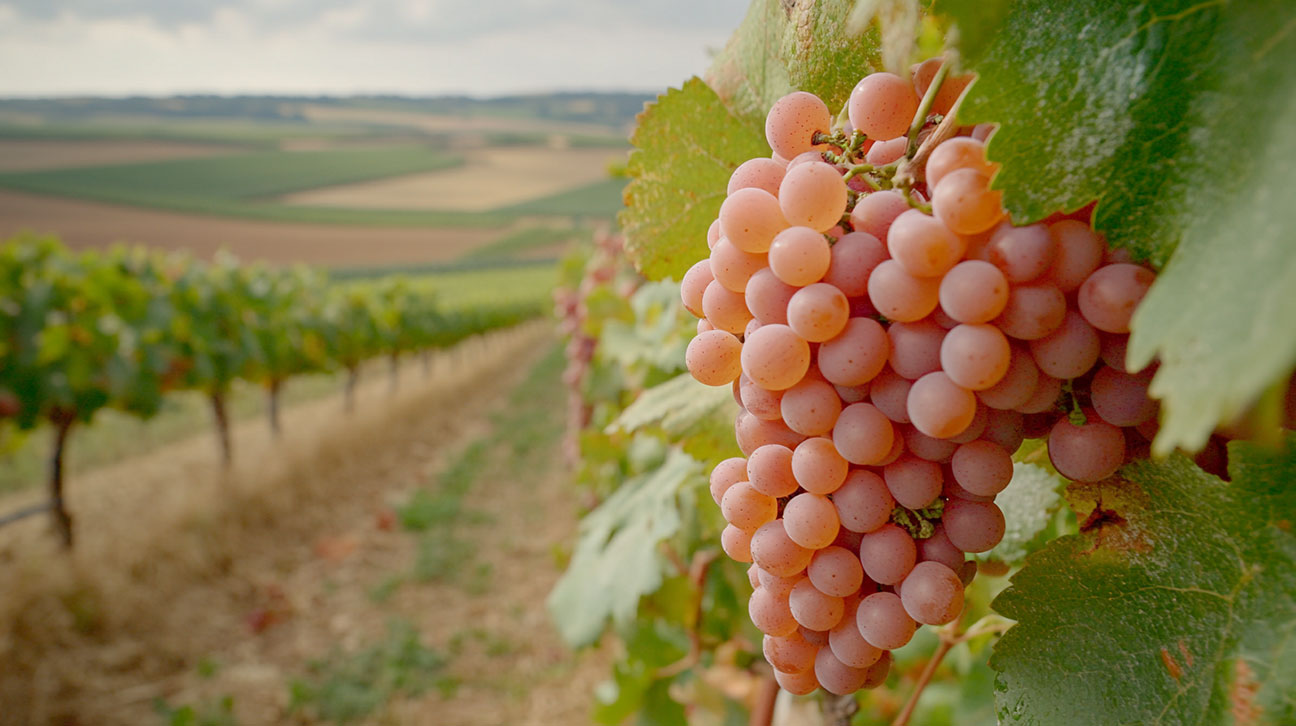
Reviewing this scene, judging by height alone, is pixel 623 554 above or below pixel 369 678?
above

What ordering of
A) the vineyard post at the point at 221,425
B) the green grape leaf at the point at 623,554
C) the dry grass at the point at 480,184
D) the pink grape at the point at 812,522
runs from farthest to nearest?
the dry grass at the point at 480,184 → the vineyard post at the point at 221,425 → the green grape leaf at the point at 623,554 → the pink grape at the point at 812,522

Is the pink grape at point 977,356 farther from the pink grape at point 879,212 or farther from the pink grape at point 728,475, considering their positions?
the pink grape at point 728,475

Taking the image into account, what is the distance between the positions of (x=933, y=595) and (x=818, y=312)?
209mm

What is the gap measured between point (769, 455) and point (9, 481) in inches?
472

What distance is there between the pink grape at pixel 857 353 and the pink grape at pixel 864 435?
0.08 ft

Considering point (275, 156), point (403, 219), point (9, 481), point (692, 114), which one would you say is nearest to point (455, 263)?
point (403, 219)

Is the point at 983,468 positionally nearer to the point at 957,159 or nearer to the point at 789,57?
the point at 957,159

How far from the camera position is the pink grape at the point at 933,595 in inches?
19.6

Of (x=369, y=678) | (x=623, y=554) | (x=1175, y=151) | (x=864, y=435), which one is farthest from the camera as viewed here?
(x=369, y=678)

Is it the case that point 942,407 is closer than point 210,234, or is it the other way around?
point 942,407

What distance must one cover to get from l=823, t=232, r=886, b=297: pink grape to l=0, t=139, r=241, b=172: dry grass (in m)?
44.8

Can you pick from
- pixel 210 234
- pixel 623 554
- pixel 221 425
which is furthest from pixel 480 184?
pixel 623 554

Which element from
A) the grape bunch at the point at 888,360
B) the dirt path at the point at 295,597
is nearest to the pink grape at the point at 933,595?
the grape bunch at the point at 888,360

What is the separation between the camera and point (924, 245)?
433 mm
